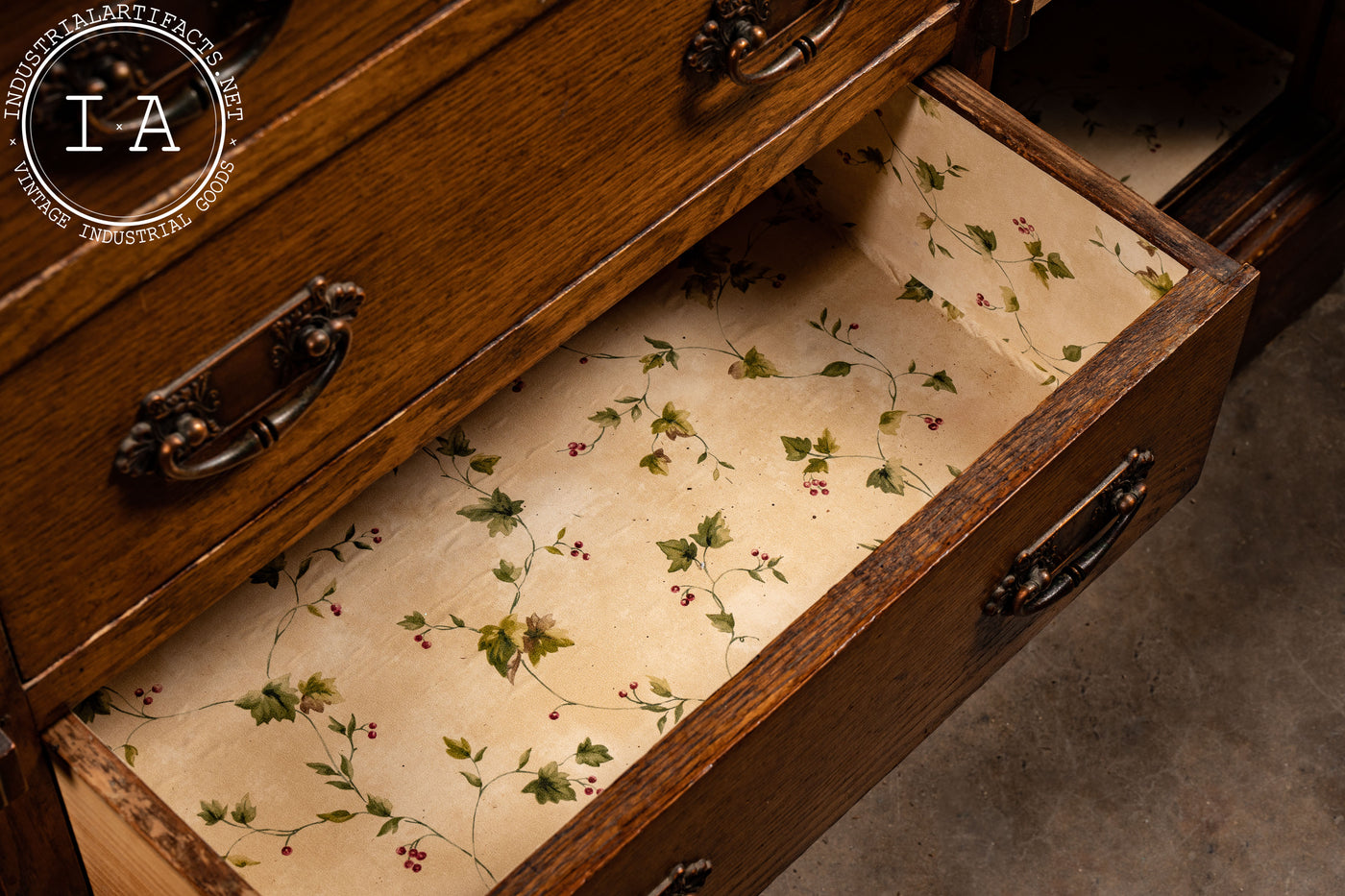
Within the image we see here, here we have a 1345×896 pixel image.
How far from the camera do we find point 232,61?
22.0 inches

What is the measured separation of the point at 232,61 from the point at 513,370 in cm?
28

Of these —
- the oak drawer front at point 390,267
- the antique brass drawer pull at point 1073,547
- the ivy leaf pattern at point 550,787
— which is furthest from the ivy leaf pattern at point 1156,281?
the ivy leaf pattern at point 550,787

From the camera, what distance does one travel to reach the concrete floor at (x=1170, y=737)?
3.77 feet

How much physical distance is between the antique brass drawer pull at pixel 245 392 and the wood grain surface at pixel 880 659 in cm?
23

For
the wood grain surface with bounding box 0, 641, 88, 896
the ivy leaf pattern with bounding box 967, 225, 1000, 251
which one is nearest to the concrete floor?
the ivy leaf pattern with bounding box 967, 225, 1000, 251

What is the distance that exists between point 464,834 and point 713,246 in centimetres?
48

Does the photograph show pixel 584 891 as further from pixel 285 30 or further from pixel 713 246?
pixel 713 246

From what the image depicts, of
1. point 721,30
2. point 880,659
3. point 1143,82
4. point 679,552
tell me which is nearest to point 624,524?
point 679,552

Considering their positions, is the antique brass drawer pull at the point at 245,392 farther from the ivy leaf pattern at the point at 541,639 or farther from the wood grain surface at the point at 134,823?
the ivy leaf pattern at the point at 541,639

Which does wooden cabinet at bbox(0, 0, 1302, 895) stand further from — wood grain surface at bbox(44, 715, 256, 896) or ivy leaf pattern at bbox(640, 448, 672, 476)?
ivy leaf pattern at bbox(640, 448, 672, 476)

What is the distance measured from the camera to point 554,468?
40.8 inches

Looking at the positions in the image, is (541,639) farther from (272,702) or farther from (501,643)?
(272,702)

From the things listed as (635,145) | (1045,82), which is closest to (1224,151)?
(1045,82)

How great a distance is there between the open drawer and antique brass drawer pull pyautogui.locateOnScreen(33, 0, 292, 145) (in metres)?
0.32
